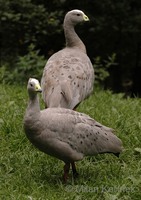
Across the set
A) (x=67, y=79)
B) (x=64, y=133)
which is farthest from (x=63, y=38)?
(x=64, y=133)

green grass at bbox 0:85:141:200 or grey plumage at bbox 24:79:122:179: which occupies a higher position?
grey plumage at bbox 24:79:122:179

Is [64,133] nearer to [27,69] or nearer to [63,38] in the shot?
[27,69]

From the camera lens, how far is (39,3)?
1183 centimetres

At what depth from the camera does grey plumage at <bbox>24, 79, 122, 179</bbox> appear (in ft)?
16.0

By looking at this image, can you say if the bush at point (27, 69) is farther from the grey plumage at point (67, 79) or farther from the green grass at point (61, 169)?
the grey plumage at point (67, 79)

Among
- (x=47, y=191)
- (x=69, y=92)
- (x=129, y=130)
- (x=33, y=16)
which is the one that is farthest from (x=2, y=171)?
(x=33, y=16)

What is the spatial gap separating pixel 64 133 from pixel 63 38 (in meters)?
8.62

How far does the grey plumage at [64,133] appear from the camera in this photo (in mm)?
4891

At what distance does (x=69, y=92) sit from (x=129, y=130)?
3.07ft

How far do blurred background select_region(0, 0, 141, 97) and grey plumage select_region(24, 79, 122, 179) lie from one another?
3917 millimetres

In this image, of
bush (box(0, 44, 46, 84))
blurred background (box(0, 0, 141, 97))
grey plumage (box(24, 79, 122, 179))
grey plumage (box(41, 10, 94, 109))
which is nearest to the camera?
grey plumage (box(24, 79, 122, 179))

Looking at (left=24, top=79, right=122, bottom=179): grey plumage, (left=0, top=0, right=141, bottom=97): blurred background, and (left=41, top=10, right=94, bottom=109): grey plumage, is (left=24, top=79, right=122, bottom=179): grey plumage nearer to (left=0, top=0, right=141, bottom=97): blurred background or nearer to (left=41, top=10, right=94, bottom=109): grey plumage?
(left=41, top=10, right=94, bottom=109): grey plumage

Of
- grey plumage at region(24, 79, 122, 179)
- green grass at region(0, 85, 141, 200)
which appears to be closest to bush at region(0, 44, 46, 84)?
green grass at region(0, 85, 141, 200)

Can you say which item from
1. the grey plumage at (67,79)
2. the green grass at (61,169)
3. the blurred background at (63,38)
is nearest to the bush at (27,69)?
the blurred background at (63,38)
